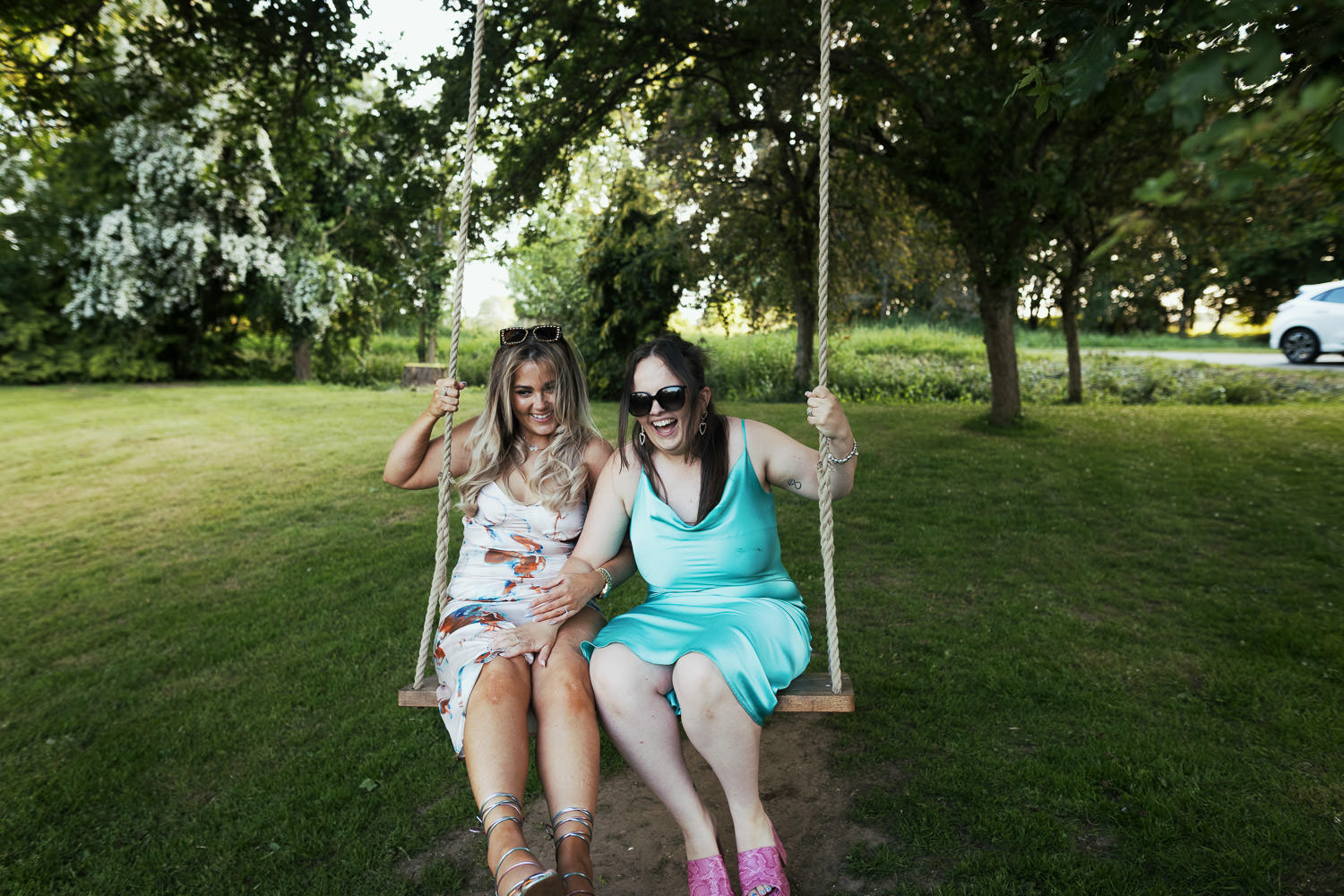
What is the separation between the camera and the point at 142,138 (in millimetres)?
15945

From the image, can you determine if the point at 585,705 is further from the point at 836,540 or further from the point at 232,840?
the point at 836,540

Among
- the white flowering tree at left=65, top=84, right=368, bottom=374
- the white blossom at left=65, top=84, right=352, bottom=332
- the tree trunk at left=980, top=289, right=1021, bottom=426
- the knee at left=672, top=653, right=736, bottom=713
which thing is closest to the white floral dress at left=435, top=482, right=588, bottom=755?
the knee at left=672, top=653, right=736, bottom=713

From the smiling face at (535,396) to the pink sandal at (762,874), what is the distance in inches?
57.6

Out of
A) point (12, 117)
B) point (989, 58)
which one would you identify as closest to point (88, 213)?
point (12, 117)

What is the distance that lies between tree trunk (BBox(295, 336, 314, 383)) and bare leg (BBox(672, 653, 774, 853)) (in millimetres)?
19403

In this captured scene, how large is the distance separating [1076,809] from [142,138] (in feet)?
61.6

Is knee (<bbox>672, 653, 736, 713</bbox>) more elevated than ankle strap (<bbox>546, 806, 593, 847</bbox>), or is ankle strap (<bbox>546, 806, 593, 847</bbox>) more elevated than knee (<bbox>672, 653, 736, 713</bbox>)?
knee (<bbox>672, 653, 736, 713</bbox>)

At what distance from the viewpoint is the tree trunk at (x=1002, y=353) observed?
9453 mm

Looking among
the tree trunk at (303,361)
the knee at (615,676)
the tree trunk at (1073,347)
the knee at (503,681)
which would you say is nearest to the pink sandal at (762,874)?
the knee at (615,676)

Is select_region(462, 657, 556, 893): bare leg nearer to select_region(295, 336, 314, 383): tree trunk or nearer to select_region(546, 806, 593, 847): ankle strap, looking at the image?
select_region(546, 806, 593, 847): ankle strap

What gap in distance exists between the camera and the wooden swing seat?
2332mm

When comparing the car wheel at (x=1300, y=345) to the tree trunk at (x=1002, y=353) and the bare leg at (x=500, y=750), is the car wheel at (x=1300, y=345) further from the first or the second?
the bare leg at (x=500, y=750)

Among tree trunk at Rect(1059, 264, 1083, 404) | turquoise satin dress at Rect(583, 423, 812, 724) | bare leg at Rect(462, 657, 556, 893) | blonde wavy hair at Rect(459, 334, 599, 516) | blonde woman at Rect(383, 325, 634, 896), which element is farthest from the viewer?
tree trunk at Rect(1059, 264, 1083, 404)

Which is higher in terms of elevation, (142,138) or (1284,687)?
(142,138)
